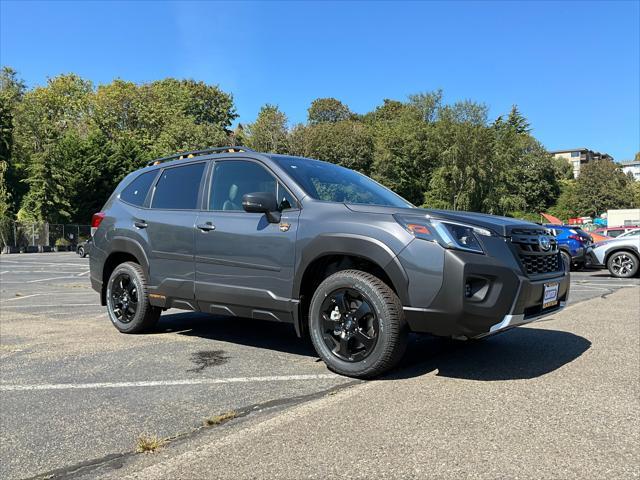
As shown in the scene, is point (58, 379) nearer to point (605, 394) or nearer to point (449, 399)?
point (449, 399)

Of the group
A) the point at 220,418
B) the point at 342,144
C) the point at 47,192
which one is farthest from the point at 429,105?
the point at 220,418

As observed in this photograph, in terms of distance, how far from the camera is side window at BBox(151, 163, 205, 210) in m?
5.33

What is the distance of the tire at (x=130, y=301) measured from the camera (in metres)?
5.64

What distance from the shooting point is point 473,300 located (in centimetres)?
362

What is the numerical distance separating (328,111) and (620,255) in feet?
231

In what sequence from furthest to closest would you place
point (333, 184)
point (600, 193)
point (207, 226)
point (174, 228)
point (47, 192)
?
point (600, 193)
point (47, 192)
point (174, 228)
point (207, 226)
point (333, 184)

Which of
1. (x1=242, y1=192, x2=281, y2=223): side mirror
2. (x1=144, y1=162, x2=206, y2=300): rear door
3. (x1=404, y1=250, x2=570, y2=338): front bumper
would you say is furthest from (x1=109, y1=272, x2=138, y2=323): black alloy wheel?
(x1=404, y1=250, x2=570, y2=338): front bumper

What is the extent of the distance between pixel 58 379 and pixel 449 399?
9.65 feet

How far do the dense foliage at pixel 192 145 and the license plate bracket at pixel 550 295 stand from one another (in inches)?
1720

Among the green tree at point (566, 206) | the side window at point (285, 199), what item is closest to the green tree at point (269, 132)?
the green tree at point (566, 206)

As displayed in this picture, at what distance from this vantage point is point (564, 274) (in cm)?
453

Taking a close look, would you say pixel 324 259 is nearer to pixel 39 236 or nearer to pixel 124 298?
pixel 124 298

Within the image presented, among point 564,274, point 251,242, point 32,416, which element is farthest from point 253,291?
point 564,274

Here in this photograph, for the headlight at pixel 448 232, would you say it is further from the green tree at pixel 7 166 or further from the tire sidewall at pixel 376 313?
the green tree at pixel 7 166
